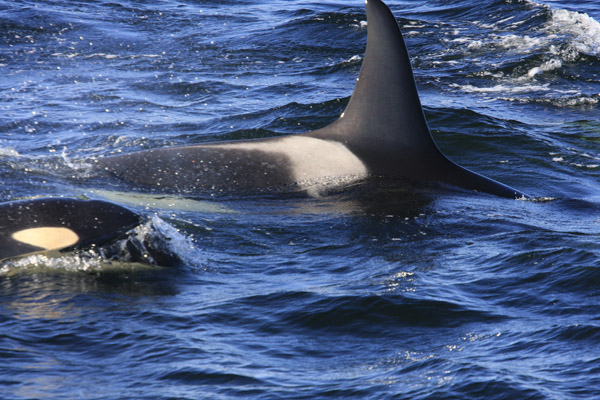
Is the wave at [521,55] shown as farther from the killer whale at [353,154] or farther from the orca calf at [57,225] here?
the orca calf at [57,225]

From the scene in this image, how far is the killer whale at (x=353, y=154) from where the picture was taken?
25.2 ft

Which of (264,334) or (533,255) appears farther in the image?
(533,255)

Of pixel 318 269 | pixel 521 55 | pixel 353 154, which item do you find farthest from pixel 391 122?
pixel 521 55

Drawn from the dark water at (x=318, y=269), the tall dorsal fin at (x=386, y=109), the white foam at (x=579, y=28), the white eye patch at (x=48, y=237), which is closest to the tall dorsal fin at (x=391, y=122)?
the tall dorsal fin at (x=386, y=109)

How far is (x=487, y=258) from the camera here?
6.41 meters

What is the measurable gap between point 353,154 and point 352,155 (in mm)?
14

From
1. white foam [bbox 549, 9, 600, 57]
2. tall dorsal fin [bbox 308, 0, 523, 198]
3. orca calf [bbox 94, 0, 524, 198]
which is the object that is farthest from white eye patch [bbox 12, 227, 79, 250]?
white foam [bbox 549, 9, 600, 57]

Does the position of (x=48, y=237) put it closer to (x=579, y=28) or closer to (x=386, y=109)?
(x=386, y=109)

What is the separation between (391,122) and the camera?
775cm

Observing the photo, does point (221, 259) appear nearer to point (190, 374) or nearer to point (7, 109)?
point (190, 374)

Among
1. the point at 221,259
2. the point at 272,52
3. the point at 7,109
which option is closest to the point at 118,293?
the point at 221,259

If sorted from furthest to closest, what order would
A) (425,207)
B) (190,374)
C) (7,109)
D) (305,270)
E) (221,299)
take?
(7,109) < (425,207) < (305,270) < (221,299) < (190,374)

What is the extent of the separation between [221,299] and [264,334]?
2.00 feet

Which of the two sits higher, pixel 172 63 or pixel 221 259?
pixel 172 63
